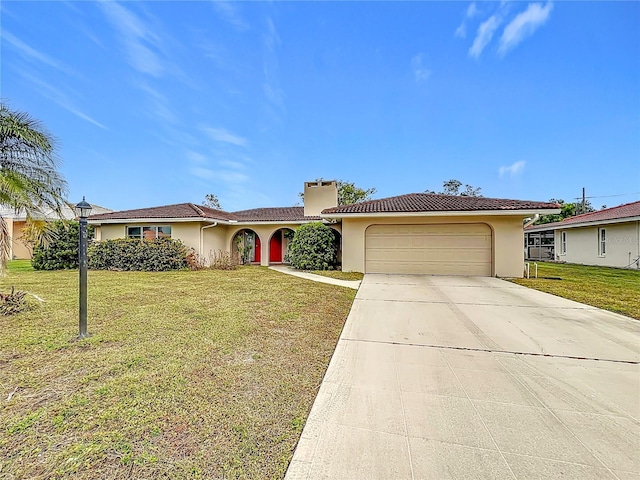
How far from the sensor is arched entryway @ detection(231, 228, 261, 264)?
63.9 ft

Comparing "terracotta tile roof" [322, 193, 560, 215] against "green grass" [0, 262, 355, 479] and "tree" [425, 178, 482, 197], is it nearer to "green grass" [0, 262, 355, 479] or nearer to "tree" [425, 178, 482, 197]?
"green grass" [0, 262, 355, 479]

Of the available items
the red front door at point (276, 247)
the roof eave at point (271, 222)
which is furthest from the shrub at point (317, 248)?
the red front door at point (276, 247)

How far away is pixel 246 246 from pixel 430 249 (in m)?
12.8

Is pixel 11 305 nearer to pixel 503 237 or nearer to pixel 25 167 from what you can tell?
pixel 25 167

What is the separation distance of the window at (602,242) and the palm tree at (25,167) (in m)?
26.7

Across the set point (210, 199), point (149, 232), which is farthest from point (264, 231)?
point (210, 199)

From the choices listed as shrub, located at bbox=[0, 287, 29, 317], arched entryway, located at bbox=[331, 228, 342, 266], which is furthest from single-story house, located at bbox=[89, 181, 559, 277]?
shrub, located at bbox=[0, 287, 29, 317]

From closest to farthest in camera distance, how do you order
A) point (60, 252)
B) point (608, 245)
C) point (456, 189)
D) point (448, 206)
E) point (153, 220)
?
point (448, 206) → point (60, 252) → point (153, 220) → point (608, 245) → point (456, 189)

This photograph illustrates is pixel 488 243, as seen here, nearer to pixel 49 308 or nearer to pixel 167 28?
pixel 49 308

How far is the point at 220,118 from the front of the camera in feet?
65.2

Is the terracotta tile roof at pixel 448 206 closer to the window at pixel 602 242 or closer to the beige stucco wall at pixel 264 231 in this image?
the beige stucco wall at pixel 264 231

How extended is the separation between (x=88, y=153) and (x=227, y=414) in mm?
23291

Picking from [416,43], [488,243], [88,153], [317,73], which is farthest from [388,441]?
[88,153]

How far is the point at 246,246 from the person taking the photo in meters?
20.7
